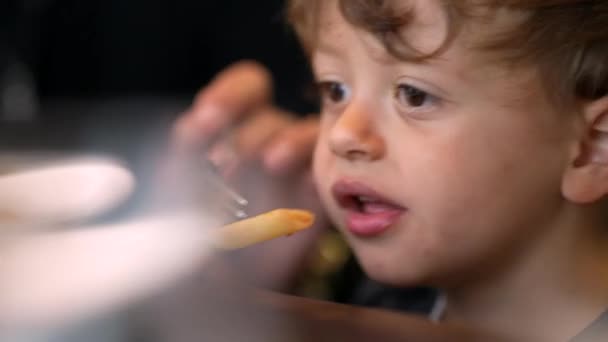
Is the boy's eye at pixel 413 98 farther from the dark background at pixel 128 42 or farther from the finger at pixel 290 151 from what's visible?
the dark background at pixel 128 42

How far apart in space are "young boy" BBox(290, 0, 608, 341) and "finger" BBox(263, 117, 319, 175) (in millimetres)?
183

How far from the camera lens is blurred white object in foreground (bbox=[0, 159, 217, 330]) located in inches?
13.7

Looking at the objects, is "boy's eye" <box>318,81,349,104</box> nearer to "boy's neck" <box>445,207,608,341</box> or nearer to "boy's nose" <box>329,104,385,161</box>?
"boy's nose" <box>329,104,385,161</box>

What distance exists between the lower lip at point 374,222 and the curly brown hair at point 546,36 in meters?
0.09

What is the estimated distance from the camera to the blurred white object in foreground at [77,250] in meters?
0.35

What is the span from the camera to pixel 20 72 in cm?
112

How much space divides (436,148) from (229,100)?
32 cm

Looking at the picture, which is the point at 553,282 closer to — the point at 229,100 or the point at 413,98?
the point at 413,98

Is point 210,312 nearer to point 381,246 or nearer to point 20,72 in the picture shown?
point 381,246

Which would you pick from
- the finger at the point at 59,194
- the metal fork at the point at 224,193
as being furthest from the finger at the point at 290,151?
the finger at the point at 59,194

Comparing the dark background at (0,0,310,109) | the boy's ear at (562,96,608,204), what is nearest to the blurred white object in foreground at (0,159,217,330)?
the boy's ear at (562,96,608,204)

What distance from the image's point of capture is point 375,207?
494 mm

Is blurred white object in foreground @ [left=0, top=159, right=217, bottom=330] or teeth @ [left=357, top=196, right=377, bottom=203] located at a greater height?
blurred white object in foreground @ [left=0, top=159, right=217, bottom=330]

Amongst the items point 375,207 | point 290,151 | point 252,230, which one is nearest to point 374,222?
point 375,207
